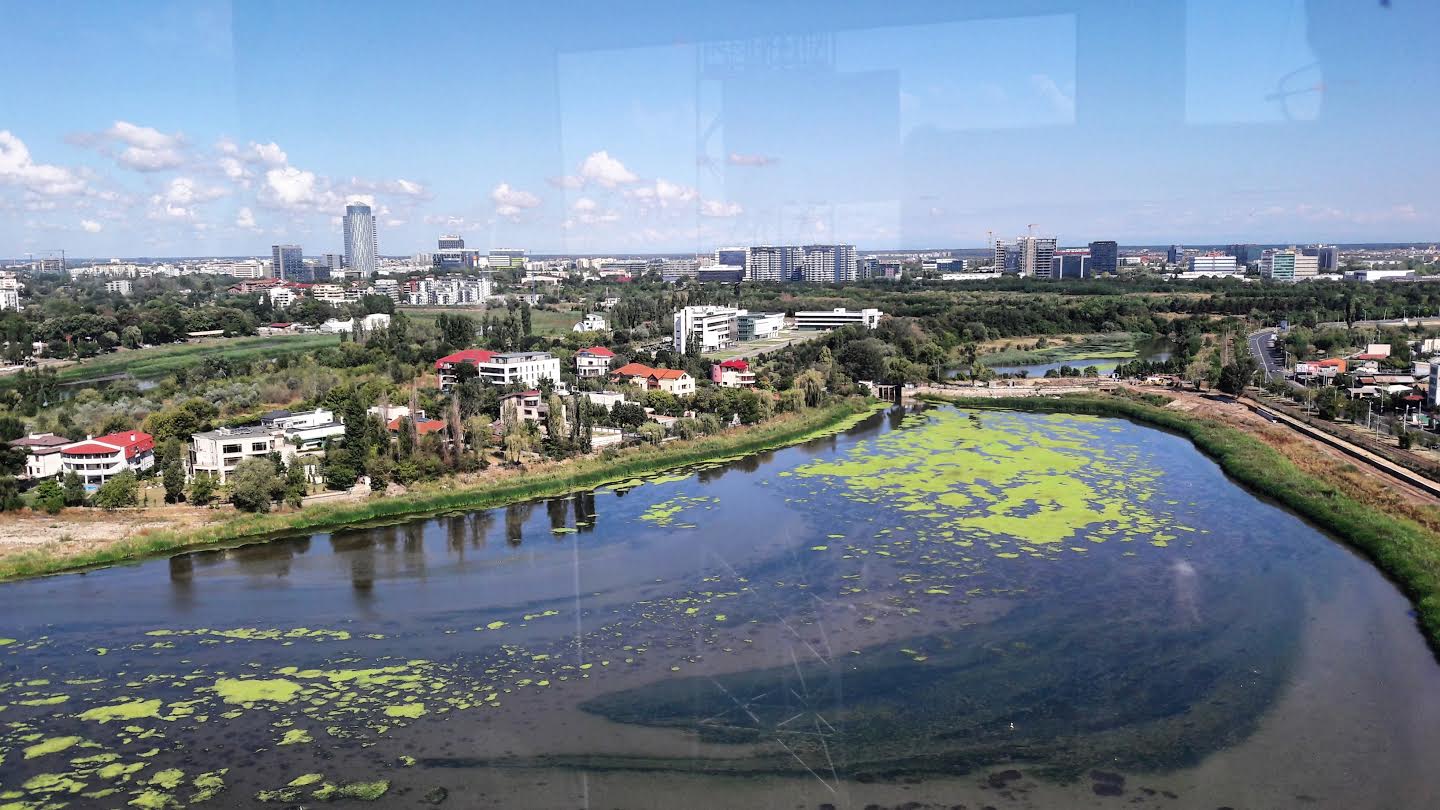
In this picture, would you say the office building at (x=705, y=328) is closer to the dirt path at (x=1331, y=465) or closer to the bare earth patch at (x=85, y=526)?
the dirt path at (x=1331, y=465)

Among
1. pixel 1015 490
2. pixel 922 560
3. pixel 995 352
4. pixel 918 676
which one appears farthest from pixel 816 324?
pixel 918 676

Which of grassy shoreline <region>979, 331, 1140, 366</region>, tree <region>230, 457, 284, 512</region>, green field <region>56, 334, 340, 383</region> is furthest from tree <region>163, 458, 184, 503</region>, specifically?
grassy shoreline <region>979, 331, 1140, 366</region>

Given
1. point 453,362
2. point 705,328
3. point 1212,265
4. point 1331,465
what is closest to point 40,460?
point 453,362

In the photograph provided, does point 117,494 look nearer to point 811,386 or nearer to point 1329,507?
point 811,386

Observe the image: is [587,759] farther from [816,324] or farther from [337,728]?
[816,324]

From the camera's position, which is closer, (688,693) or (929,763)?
(929,763)

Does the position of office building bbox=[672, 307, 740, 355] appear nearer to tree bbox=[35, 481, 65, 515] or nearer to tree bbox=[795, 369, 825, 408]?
tree bbox=[795, 369, 825, 408]
